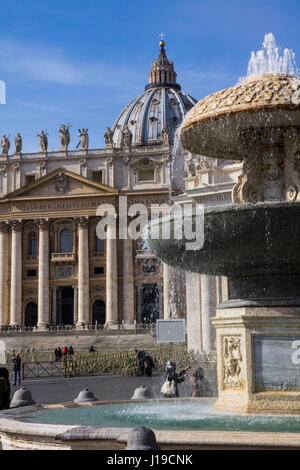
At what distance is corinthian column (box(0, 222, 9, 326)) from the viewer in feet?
194

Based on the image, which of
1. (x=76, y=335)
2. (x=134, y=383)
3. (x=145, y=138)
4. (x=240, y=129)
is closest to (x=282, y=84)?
(x=240, y=129)

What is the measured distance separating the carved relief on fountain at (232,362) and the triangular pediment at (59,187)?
5018 cm

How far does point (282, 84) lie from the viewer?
7934mm

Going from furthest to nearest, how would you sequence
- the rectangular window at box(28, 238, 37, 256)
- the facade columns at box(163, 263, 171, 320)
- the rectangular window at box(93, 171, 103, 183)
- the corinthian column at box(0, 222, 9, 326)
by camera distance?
the rectangular window at box(28, 238, 37, 256) < the rectangular window at box(93, 171, 103, 183) < the corinthian column at box(0, 222, 9, 326) < the facade columns at box(163, 263, 171, 320)

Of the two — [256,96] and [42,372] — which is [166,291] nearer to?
[42,372]

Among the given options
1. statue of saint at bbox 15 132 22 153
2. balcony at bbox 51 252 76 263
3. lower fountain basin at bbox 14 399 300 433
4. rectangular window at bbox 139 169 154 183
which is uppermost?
statue of saint at bbox 15 132 22 153

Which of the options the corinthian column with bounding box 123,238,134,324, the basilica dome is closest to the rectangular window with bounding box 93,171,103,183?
the corinthian column with bounding box 123,238,134,324

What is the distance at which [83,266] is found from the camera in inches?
2311

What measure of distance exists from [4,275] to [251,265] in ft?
173

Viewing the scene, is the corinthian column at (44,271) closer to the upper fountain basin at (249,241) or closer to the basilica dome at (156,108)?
the basilica dome at (156,108)

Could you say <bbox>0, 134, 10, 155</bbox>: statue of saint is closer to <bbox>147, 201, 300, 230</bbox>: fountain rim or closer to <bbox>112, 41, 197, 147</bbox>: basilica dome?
<bbox>112, 41, 197, 147</bbox>: basilica dome

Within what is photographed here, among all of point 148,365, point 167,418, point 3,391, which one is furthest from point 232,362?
point 148,365

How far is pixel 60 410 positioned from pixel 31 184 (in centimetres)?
5056

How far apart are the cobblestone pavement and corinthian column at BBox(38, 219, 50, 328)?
31370 mm
